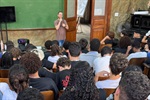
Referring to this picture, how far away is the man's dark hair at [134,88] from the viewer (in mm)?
1188

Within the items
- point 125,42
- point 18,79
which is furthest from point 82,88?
point 125,42

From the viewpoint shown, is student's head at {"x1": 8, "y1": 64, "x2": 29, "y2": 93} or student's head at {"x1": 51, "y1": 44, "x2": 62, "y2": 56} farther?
student's head at {"x1": 51, "y1": 44, "x2": 62, "y2": 56}

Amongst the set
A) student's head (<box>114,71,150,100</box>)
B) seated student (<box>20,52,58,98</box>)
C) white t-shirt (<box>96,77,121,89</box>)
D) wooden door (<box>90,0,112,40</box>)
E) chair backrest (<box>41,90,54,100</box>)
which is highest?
wooden door (<box>90,0,112,40</box>)

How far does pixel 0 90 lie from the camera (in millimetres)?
2004

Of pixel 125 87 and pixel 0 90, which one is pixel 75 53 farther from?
pixel 125 87

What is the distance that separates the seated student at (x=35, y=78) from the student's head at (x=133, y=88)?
3.26 feet

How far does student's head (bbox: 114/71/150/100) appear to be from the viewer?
1188 mm

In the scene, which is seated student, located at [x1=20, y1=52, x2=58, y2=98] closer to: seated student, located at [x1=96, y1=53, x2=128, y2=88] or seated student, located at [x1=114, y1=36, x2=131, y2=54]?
seated student, located at [x1=96, y1=53, x2=128, y2=88]

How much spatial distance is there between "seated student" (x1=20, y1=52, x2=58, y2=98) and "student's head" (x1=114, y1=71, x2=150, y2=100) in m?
0.99

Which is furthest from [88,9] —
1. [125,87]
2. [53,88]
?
[125,87]

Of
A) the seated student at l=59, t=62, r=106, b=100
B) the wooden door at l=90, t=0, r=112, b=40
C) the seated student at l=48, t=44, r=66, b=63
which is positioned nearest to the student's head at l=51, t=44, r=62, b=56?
the seated student at l=48, t=44, r=66, b=63

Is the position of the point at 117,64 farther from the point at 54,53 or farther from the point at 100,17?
the point at 100,17

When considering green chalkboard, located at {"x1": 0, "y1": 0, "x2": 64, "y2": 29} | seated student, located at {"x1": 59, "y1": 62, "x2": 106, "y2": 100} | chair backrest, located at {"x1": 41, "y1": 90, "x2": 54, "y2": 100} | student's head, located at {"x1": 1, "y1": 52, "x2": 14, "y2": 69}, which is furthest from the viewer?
green chalkboard, located at {"x1": 0, "y1": 0, "x2": 64, "y2": 29}

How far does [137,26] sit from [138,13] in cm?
39
